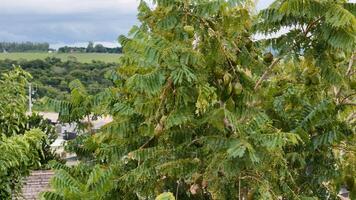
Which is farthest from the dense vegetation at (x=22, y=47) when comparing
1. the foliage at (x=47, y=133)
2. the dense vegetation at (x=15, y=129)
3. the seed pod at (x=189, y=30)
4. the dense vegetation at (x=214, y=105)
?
the seed pod at (x=189, y=30)

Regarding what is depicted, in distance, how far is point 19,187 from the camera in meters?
8.12

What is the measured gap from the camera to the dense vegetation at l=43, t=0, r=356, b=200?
389cm

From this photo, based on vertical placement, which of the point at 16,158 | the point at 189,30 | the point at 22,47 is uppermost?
the point at 189,30

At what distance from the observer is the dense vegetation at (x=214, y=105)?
12.8ft

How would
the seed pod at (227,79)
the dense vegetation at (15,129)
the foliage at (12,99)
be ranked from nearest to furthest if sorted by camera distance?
1. the seed pod at (227,79)
2. the dense vegetation at (15,129)
3. the foliage at (12,99)

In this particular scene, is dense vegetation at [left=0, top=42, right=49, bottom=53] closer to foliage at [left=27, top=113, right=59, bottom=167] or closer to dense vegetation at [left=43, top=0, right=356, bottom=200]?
Answer: foliage at [left=27, top=113, right=59, bottom=167]

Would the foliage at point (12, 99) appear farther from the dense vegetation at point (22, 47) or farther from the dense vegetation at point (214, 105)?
the dense vegetation at point (22, 47)

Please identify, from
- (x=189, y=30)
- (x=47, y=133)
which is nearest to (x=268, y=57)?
(x=189, y=30)

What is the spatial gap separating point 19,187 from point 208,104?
4.74 m

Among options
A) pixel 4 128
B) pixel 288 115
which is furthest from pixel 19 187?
pixel 288 115

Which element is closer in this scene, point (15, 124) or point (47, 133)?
point (15, 124)

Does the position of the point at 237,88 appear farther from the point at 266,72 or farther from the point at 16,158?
the point at 16,158

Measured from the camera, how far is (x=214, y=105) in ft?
14.0

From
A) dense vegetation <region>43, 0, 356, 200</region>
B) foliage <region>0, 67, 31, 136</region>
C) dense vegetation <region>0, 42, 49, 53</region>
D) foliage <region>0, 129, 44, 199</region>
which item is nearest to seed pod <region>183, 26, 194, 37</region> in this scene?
dense vegetation <region>43, 0, 356, 200</region>
